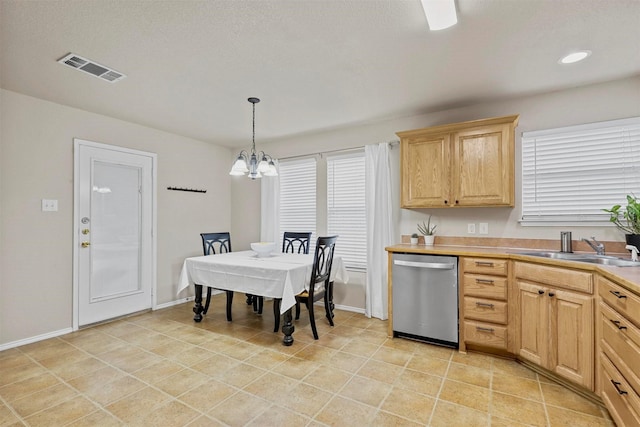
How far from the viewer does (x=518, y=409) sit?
199 centimetres

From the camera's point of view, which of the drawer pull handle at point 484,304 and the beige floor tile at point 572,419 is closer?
the beige floor tile at point 572,419

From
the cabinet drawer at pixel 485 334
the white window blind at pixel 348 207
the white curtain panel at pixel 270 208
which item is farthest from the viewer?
the white curtain panel at pixel 270 208

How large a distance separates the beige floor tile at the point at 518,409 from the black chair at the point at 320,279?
1628 mm

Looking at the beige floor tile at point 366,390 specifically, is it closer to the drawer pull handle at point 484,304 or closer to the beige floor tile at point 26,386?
the drawer pull handle at point 484,304

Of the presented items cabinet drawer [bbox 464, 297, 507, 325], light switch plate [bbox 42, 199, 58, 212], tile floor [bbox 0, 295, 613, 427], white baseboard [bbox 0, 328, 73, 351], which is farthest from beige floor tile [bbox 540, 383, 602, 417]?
light switch plate [bbox 42, 199, 58, 212]

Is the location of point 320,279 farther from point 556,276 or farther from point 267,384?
point 556,276

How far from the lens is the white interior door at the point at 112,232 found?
3.48 meters

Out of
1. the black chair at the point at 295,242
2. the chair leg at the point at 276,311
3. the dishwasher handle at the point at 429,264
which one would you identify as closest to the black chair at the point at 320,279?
the chair leg at the point at 276,311

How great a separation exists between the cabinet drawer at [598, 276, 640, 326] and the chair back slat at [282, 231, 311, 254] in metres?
2.97

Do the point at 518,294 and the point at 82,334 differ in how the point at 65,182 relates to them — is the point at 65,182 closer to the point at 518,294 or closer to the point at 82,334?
the point at 82,334

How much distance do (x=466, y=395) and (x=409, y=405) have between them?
438 millimetres

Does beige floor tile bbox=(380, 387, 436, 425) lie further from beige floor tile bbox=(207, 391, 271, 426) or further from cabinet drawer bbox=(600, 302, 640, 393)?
cabinet drawer bbox=(600, 302, 640, 393)

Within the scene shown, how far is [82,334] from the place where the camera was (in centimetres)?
329

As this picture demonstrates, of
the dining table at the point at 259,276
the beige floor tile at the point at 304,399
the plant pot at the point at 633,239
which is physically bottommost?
the beige floor tile at the point at 304,399
